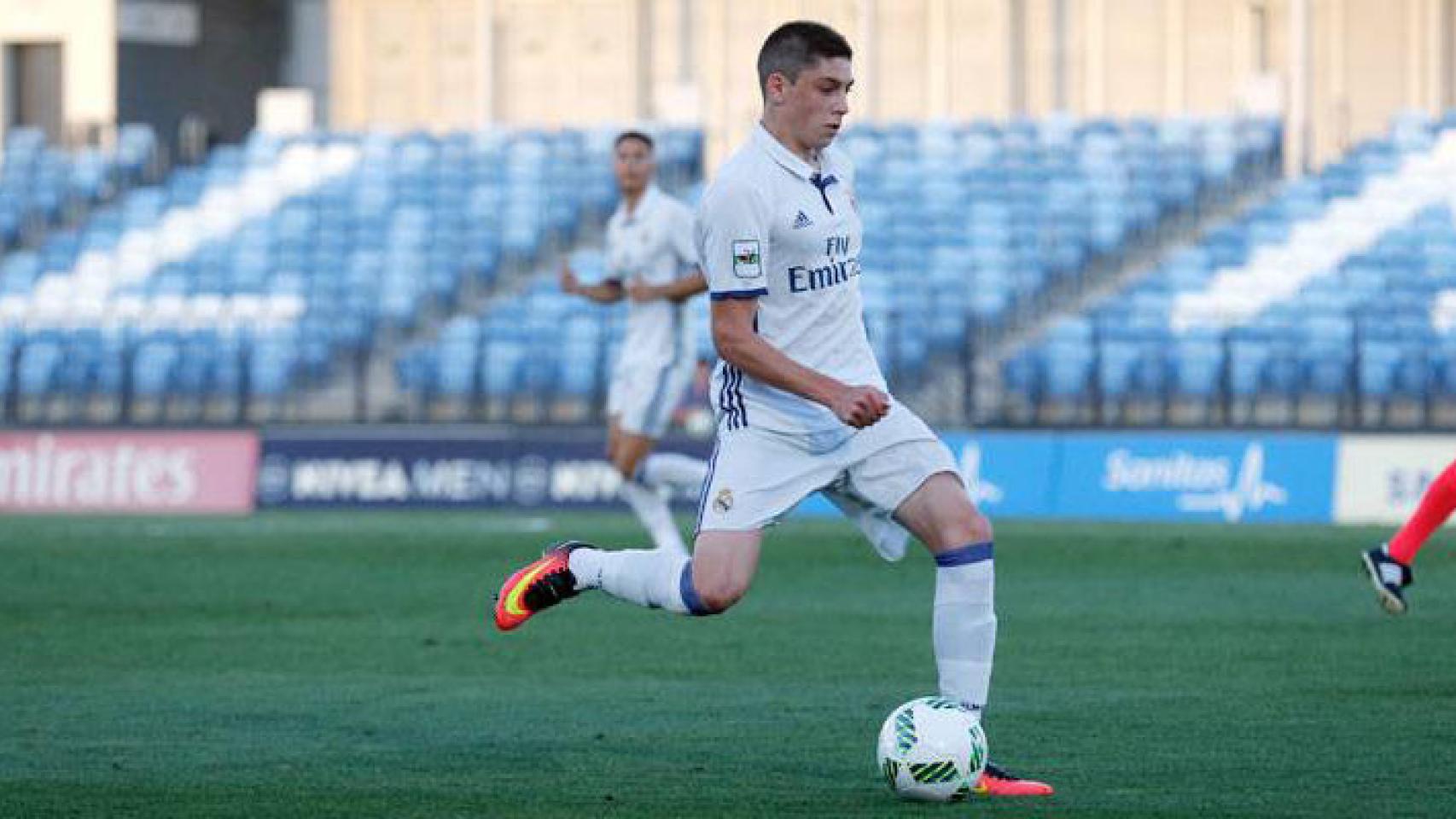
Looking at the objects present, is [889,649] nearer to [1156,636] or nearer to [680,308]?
[1156,636]

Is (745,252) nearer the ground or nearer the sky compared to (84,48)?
nearer the ground

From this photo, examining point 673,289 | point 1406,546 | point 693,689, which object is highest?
point 673,289

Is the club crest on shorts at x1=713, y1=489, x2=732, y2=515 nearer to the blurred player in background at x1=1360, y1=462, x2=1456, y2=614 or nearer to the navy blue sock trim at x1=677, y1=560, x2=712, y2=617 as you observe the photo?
the navy blue sock trim at x1=677, y1=560, x2=712, y2=617

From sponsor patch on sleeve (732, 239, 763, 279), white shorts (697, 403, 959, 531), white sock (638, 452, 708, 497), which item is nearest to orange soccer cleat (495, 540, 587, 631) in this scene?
white shorts (697, 403, 959, 531)

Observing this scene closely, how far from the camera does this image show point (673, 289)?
1703cm

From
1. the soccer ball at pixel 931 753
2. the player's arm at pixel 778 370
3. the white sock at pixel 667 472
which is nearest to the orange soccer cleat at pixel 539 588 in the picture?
the player's arm at pixel 778 370

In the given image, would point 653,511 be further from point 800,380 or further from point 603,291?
point 800,380

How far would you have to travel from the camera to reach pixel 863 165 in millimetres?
32094

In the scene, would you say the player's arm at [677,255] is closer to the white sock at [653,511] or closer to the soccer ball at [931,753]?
the white sock at [653,511]

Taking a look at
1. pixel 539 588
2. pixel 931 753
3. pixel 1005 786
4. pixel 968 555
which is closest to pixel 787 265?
pixel 968 555

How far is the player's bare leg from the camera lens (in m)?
8.80

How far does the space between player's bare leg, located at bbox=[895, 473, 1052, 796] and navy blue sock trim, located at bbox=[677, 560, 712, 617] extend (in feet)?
2.45

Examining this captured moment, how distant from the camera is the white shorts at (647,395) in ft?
59.1

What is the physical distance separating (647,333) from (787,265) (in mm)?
9168
